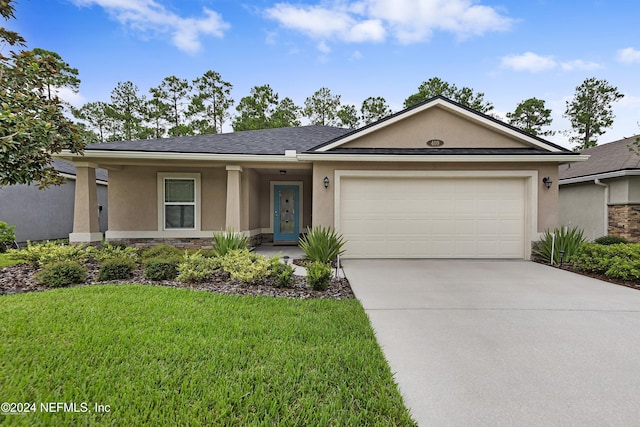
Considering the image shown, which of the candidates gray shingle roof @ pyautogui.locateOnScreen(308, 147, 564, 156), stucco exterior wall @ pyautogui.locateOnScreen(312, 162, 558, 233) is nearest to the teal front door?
stucco exterior wall @ pyautogui.locateOnScreen(312, 162, 558, 233)

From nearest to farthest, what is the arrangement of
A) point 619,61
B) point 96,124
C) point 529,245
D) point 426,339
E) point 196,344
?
point 196,344, point 426,339, point 529,245, point 619,61, point 96,124

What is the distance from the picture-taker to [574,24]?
9.84 metres

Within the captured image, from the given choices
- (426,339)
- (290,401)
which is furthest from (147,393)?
(426,339)

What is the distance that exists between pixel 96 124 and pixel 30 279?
26.9 metres

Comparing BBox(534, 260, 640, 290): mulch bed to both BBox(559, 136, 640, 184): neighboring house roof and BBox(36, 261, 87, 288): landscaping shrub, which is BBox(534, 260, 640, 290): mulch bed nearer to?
BBox(559, 136, 640, 184): neighboring house roof

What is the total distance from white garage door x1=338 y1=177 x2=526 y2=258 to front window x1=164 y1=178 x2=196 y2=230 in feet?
16.2

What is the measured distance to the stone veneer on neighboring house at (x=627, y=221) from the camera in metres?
8.88

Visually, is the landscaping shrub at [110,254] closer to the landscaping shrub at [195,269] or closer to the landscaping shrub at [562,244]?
the landscaping shrub at [195,269]

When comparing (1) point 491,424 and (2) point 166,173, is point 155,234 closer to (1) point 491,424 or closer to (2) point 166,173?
(2) point 166,173

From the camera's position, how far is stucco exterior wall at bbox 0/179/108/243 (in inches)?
412

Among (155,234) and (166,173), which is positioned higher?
(166,173)

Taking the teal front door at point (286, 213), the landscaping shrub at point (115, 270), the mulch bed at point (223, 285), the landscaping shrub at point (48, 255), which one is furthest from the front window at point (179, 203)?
the landscaping shrub at point (115, 270)

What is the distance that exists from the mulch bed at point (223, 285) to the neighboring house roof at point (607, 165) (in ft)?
32.8

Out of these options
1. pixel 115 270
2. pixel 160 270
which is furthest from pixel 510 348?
pixel 115 270
